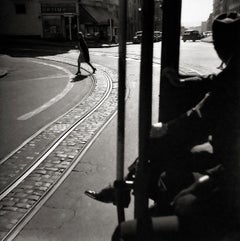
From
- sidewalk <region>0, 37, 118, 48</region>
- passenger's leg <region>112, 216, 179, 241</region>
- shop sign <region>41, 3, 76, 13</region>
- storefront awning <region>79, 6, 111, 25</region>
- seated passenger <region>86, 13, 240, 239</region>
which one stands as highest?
shop sign <region>41, 3, 76, 13</region>

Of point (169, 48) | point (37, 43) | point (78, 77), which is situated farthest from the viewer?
point (37, 43)

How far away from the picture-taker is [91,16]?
146 feet

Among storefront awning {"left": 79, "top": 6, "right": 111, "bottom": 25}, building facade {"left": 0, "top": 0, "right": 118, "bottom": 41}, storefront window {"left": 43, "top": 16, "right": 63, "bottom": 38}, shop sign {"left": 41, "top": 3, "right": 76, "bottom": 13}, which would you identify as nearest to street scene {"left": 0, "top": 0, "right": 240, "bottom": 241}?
storefront window {"left": 43, "top": 16, "right": 63, "bottom": 38}

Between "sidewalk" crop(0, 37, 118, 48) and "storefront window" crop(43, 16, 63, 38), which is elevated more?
"storefront window" crop(43, 16, 63, 38)

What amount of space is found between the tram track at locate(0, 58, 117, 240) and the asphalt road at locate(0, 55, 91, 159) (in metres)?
0.35

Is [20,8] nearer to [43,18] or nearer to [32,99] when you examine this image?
[43,18]

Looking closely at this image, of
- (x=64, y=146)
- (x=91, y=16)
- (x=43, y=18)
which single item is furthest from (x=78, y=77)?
(x=91, y=16)

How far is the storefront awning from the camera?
4394 centimetres

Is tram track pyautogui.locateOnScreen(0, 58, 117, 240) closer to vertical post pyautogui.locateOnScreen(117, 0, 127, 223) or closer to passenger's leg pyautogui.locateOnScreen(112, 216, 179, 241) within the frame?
vertical post pyautogui.locateOnScreen(117, 0, 127, 223)

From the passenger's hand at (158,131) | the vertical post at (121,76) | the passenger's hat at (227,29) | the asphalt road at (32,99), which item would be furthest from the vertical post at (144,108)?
the asphalt road at (32,99)

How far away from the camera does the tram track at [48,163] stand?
13.3 ft

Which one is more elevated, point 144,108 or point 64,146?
point 144,108

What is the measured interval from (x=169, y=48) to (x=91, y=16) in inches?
1712

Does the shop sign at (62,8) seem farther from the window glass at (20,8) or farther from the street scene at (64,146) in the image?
the street scene at (64,146)
